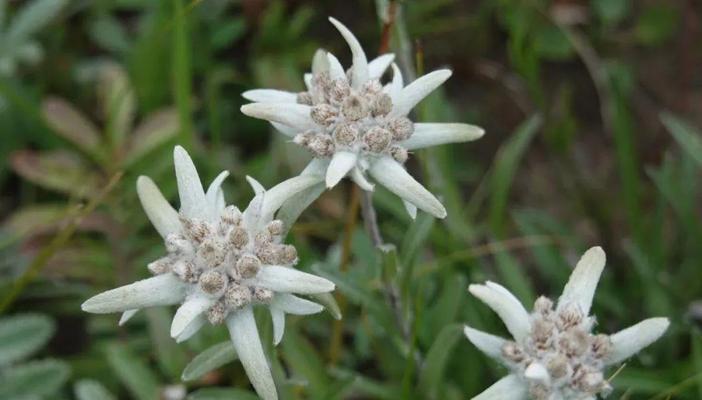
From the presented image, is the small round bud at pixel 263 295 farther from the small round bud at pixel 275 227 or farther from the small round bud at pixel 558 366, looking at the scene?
the small round bud at pixel 558 366

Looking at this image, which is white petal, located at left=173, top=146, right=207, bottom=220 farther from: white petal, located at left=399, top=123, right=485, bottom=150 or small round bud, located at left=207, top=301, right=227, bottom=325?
white petal, located at left=399, top=123, right=485, bottom=150

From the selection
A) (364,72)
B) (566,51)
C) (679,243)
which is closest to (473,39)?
(566,51)

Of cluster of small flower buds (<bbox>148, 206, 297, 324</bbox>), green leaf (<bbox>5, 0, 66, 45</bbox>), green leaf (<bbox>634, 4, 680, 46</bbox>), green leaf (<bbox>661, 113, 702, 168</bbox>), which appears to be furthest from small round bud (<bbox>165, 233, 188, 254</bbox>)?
green leaf (<bbox>634, 4, 680, 46</bbox>)

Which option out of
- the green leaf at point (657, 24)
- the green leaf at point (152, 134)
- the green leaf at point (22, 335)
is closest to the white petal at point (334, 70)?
the green leaf at point (22, 335)

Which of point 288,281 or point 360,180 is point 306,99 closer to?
point 360,180

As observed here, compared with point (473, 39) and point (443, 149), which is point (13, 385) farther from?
point (473, 39)

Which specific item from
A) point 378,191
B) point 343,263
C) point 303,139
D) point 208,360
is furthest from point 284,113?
point 378,191

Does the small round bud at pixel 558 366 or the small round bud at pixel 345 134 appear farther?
the small round bud at pixel 345 134
